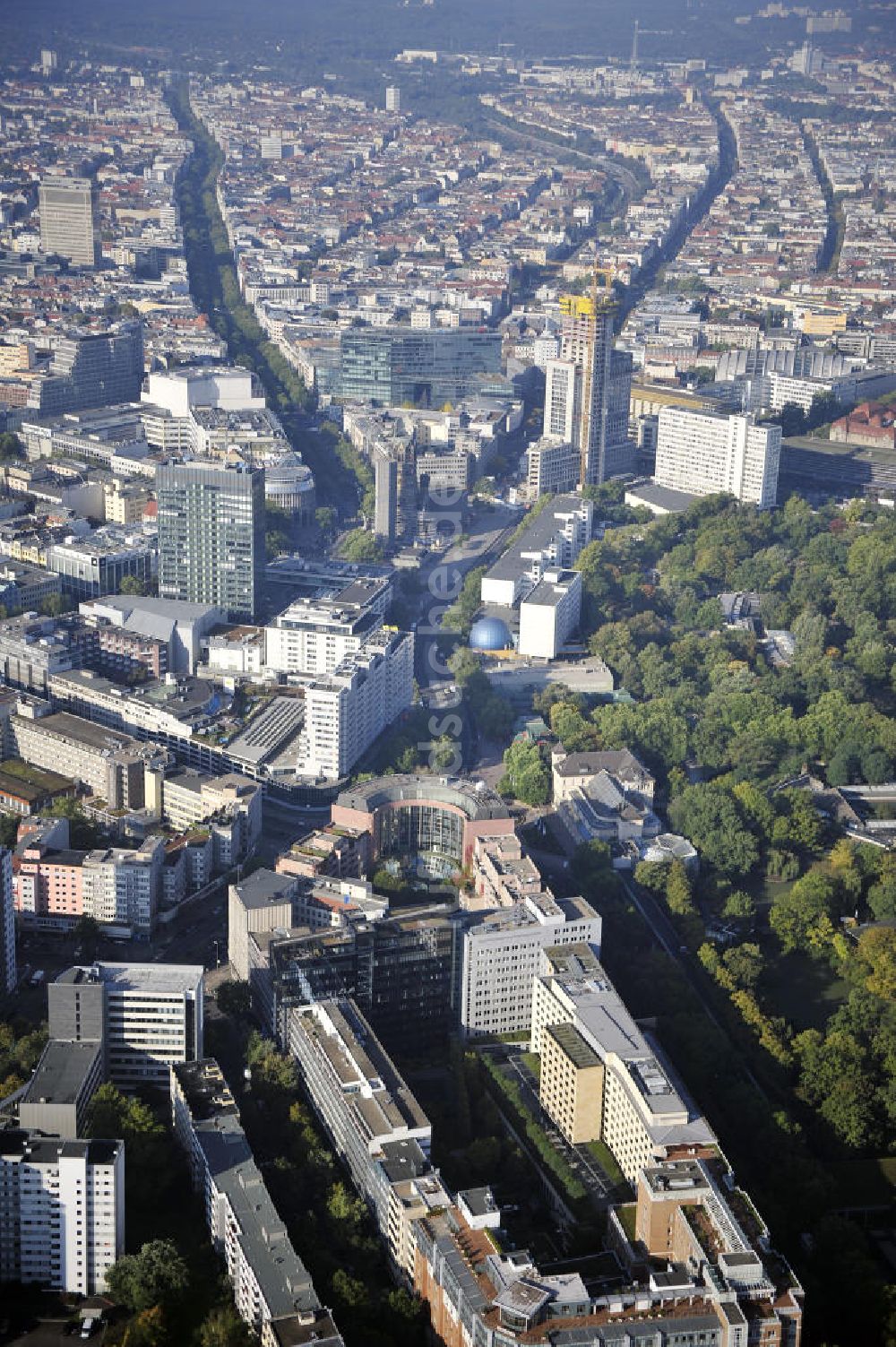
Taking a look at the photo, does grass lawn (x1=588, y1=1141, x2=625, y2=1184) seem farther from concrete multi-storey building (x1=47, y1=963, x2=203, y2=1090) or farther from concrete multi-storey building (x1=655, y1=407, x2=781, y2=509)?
concrete multi-storey building (x1=655, y1=407, x2=781, y2=509)

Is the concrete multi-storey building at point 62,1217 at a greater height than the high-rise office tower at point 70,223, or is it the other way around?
the high-rise office tower at point 70,223

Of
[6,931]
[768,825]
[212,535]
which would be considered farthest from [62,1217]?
[212,535]

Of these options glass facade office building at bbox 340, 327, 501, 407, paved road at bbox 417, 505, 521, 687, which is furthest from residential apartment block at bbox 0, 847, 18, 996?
glass facade office building at bbox 340, 327, 501, 407

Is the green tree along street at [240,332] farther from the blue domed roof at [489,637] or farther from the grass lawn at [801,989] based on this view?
the grass lawn at [801,989]

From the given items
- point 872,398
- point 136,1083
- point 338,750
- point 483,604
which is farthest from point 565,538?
point 136,1083

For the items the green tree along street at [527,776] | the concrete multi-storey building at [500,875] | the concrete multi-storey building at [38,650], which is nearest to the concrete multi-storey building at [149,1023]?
the concrete multi-storey building at [500,875]
